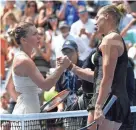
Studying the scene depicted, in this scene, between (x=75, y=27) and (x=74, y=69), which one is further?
(x=75, y=27)

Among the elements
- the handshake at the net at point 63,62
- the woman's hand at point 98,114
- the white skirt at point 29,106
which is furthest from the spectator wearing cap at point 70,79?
the woman's hand at point 98,114

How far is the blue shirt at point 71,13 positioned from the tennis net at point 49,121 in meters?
5.31

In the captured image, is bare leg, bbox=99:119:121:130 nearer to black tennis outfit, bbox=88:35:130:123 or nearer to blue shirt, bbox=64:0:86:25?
black tennis outfit, bbox=88:35:130:123

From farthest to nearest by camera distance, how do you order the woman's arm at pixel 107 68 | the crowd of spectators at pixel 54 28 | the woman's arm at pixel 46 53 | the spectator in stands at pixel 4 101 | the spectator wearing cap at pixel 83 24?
the spectator wearing cap at pixel 83 24 < the woman's arm at pixel 46 53 < the crowd of spectators at pixel 54 28 < the spectator in stands at pixel 4 101 < the woman's arm at pixel 107 68

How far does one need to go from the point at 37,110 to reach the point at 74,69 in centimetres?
50

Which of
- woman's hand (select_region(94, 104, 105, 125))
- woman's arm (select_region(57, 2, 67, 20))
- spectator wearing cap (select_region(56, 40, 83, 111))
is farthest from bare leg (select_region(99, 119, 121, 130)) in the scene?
woman's arm (select_region(57, 2, 67, 20))

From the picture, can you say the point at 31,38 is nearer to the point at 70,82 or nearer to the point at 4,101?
the point at 70,82

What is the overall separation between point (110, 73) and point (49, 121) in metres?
0.88

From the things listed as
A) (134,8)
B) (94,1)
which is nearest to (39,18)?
(94,1)

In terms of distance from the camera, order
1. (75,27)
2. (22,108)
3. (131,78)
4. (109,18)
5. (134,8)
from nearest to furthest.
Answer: (109,18), (22,108), (131,78), (75,27), (134,8)

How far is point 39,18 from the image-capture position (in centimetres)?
1002

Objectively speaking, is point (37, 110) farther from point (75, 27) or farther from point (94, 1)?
point (94, 1)

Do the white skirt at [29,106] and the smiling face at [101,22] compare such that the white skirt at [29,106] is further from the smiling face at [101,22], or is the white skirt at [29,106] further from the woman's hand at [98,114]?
the smiling face at [101,22]

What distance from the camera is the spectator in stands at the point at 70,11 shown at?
9.58m
